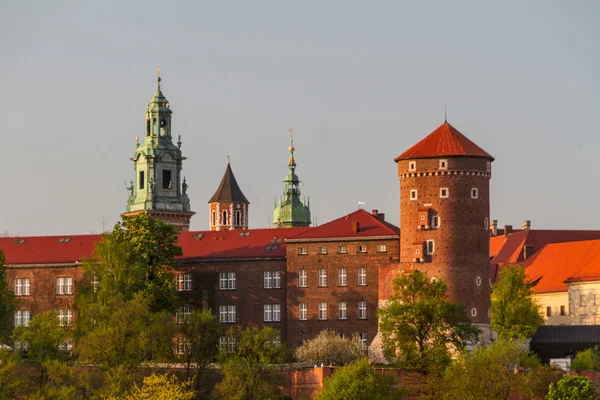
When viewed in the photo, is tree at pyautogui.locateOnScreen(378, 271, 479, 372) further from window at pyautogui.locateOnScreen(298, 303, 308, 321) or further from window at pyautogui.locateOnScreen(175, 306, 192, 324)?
window at pyautogui.locateOnScreen(175, 306, 192, 324)

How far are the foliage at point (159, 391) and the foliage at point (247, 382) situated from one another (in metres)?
1.75

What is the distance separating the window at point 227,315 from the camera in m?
112

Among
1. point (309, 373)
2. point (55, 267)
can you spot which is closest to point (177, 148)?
point (55, 267)

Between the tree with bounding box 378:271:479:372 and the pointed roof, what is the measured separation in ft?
228

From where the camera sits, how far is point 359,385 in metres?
93.1

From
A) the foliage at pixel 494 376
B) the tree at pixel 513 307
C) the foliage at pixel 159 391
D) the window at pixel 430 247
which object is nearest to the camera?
the foliage at pixel 159 391

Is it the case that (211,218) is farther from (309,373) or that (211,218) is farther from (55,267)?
(309,373)

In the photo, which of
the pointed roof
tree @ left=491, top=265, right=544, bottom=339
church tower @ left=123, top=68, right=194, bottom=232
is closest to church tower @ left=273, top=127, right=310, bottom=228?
the pointed roof

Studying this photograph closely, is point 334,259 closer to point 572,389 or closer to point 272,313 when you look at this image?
point 272,313

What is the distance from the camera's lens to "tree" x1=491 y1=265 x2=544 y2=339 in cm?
11038

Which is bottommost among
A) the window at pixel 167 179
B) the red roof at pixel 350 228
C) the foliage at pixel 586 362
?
the foliage at pixel 586 362

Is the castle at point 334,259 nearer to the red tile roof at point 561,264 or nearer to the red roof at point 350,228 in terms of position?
the red roof at point 350,228

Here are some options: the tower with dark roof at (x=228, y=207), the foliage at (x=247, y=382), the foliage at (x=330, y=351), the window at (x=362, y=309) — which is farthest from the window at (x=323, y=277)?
the tower with dark roof at (x=228, y=207)

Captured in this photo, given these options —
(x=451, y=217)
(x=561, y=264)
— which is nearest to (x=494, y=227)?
(x=561, y=264)
